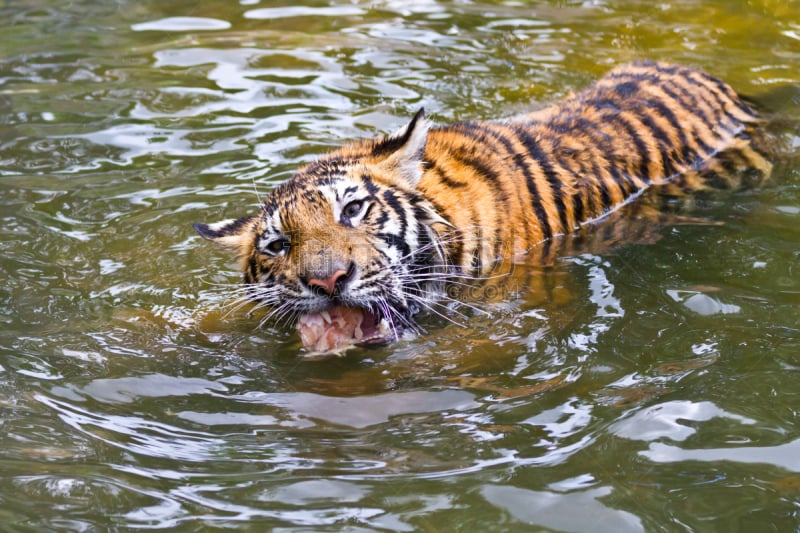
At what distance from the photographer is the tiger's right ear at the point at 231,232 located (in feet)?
15.1

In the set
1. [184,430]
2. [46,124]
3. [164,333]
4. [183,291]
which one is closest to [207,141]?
[46,124]

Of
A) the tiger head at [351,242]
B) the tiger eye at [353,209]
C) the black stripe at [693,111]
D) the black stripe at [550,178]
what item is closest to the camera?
the tiger head at [351,242]

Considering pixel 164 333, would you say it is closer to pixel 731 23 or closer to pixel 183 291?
pixel 183 291

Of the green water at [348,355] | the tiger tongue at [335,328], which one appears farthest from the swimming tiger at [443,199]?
the green water at [348,355]

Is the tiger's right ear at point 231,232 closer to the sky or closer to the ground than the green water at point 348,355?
closer to the sky

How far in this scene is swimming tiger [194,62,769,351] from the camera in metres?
4.23

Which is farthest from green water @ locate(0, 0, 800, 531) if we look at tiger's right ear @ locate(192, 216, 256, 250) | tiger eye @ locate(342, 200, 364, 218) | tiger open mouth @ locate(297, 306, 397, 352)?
tiger eye @ locate(342, 200, 364, 218)

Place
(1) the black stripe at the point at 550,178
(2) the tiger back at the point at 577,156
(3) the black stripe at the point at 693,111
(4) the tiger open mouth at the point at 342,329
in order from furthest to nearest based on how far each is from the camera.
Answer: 1. (3) the black stripe at the point at 693,111
2. (1) the black stripe at the point at 550,178
3. (2) the tiger back at the point at 577,156
4. (4) the tiger open mouth at the point at 342,329

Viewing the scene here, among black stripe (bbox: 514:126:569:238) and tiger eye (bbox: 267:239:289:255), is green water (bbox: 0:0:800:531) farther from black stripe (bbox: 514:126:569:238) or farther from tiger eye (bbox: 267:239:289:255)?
tiger eye (bbox: 267:239:289:255)

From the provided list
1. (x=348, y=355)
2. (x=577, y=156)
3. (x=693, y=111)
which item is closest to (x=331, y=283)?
(x=348, y=355)

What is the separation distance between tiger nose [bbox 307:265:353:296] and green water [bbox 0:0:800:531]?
0.38 m

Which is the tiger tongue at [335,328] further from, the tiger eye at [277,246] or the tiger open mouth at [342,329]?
the tiger eye at [277,246]

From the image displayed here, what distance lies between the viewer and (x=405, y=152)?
14.9 ft

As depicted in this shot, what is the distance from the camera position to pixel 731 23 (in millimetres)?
8688
